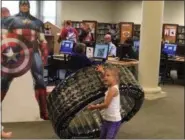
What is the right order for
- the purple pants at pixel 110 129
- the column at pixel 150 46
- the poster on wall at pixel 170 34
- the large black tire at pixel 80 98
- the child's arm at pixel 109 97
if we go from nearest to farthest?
the child's arm at pixel 109 97
the purple pants at pixel 110 129
the large black tire at pixel 80 98
the column at pixel 150 46
the poster on wall at pixel 170 34

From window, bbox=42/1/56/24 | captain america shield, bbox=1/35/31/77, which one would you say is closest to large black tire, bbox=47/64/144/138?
captain america shield, bbox=1/35/31/77

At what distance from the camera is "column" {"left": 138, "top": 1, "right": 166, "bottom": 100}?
25.4 ft

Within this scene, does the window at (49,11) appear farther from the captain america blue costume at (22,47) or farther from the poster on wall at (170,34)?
the captain america blue costume at (22,47)

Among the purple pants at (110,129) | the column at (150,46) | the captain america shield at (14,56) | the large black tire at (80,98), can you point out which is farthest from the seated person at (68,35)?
the purple pants at (110,129)

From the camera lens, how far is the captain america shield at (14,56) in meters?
5.16

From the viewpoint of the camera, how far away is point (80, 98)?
13.0 feet

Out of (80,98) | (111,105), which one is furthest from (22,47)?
(111,105)

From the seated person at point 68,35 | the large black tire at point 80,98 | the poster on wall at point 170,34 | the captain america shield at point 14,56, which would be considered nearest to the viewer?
the large black tire at point 80,98

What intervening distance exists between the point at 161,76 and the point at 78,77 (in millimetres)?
6411

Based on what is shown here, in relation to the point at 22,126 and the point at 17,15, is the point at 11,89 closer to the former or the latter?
the point at 22,126

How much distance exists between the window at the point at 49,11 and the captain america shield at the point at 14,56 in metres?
13.4

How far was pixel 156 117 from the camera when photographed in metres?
6.27

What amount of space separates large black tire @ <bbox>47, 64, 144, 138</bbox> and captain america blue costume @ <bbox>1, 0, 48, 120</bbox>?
43.0 inches

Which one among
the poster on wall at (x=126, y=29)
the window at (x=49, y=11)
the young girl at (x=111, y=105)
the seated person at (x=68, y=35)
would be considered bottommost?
the young girl at (x=111, y=105)
